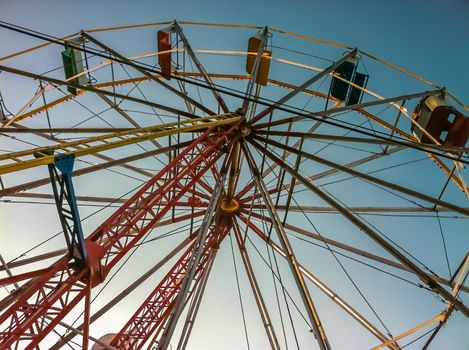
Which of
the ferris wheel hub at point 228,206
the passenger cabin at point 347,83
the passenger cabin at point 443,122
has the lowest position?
the ferris wheel hub at point 228,206

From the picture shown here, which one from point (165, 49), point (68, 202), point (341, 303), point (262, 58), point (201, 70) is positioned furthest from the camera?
point (262, 58)

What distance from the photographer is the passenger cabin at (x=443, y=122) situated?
1535 centimetres

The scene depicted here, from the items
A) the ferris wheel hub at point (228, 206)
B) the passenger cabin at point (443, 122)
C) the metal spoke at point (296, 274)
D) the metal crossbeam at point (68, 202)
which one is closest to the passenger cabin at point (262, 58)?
the metal spoke at point (296, 274)

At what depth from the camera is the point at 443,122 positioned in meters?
15.7

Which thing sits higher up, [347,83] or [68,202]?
[347,83]

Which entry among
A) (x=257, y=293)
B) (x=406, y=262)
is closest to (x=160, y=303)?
(x=257, y=293)

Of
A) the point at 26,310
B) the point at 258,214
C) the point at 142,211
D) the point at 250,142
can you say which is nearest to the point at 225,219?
the point at 258,214

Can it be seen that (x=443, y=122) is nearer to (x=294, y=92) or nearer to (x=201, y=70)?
(x=294, y=92)

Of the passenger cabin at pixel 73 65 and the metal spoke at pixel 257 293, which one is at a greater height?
the passenger cabin at pixel 73 65

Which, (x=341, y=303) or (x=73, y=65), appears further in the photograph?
(x=73, y=65)

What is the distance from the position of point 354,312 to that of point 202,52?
14.5m

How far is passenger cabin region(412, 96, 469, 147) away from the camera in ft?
50.4

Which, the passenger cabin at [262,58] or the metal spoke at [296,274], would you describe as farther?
the passenger cabin at [262,58]

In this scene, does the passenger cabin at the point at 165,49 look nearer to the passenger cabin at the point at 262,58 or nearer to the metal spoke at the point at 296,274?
the passenger cabin at the point at 262,58
